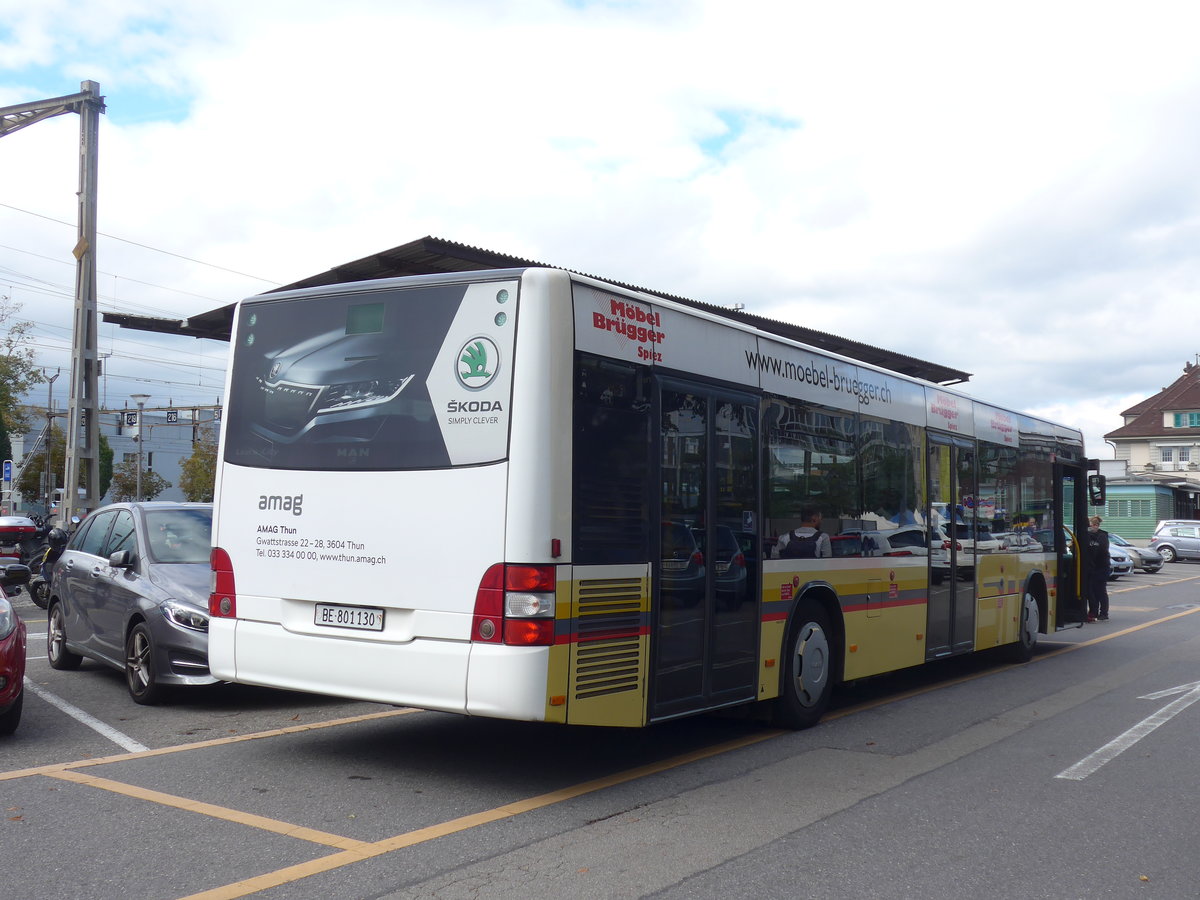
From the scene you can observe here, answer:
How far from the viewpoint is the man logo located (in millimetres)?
6156

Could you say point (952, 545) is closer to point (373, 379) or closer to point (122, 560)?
point (373, 379)

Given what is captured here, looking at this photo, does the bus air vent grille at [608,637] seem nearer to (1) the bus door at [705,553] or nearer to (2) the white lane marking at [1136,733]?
(1) the bus door at [705,553]

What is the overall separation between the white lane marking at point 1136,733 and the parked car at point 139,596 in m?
5.95

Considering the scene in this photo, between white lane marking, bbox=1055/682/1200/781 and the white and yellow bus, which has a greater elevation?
the white and yellow bus

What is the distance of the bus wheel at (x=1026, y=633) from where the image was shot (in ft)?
43.2

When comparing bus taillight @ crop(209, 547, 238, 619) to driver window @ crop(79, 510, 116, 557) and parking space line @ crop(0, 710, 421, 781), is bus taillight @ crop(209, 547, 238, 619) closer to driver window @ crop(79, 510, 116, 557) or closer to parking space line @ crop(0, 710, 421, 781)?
parking space line @ crop(0, 710, 421, 781)

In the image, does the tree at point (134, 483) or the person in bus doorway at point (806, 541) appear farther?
the tree at point (134, 483)

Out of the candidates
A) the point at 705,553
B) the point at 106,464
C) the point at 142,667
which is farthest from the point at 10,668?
the point at 106,464

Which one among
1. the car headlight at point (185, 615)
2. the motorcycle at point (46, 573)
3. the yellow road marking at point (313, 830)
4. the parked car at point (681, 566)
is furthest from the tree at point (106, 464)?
the parked car at point (681, 566)

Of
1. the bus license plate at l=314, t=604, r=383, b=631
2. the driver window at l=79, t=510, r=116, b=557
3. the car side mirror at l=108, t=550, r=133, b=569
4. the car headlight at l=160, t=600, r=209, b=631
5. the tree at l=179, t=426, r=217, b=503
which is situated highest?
the tree at l=179, t=426, r=217, b=503

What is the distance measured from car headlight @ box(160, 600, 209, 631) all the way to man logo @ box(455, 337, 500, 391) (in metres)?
3.67

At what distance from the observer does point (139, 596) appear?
29.8 ft

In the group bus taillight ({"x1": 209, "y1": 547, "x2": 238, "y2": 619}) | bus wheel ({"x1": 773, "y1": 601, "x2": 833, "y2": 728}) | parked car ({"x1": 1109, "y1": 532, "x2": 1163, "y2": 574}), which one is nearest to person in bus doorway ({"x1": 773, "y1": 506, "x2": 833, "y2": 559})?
bus wheel ({"x1": 773, "y1": 601, "x2": 833, "y2": 728})

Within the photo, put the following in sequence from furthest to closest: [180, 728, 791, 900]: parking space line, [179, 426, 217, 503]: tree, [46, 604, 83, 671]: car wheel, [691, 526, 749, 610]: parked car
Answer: [179, 426, 217, 503]: tree < [46, 604, 83, 671]: car wheel < [691, 526, 749, 610]: parked car < [180, 728, 791, 900]: parking space line
